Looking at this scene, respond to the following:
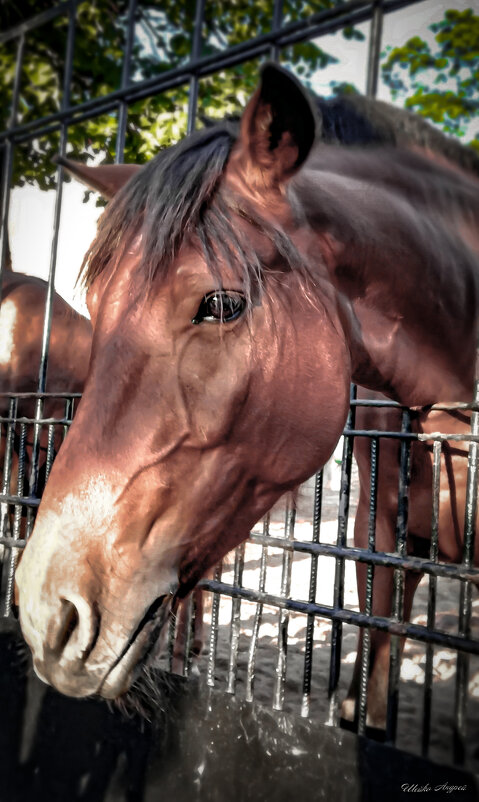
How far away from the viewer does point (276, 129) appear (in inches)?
54.6

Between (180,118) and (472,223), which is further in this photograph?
(180,118)

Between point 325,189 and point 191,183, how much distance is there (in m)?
0.40

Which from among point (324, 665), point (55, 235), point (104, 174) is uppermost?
point (55, 235)

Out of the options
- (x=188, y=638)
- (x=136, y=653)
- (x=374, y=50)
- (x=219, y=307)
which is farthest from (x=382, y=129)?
(x=188, y=638)

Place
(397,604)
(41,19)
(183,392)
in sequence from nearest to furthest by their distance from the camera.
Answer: (183,392)
(397,604)
(41,19)

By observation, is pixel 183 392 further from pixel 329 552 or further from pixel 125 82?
pixel 125 82

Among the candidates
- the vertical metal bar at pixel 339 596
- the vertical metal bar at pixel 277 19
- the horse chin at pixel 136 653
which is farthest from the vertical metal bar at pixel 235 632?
the vertical metal bar at pixel 277 19

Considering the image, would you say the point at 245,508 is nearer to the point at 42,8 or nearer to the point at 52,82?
the point at 52,82

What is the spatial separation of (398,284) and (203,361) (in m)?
0.68

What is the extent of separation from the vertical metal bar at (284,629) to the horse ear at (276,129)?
3.50 feet

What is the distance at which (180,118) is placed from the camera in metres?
4.38

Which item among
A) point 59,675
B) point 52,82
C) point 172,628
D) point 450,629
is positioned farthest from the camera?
point 450,629

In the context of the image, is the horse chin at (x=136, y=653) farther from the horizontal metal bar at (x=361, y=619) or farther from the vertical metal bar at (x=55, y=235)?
the vertical metal bar at (x=55, y=235)

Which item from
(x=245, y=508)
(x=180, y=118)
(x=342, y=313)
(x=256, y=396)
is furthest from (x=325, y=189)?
(x=180, y=118)
